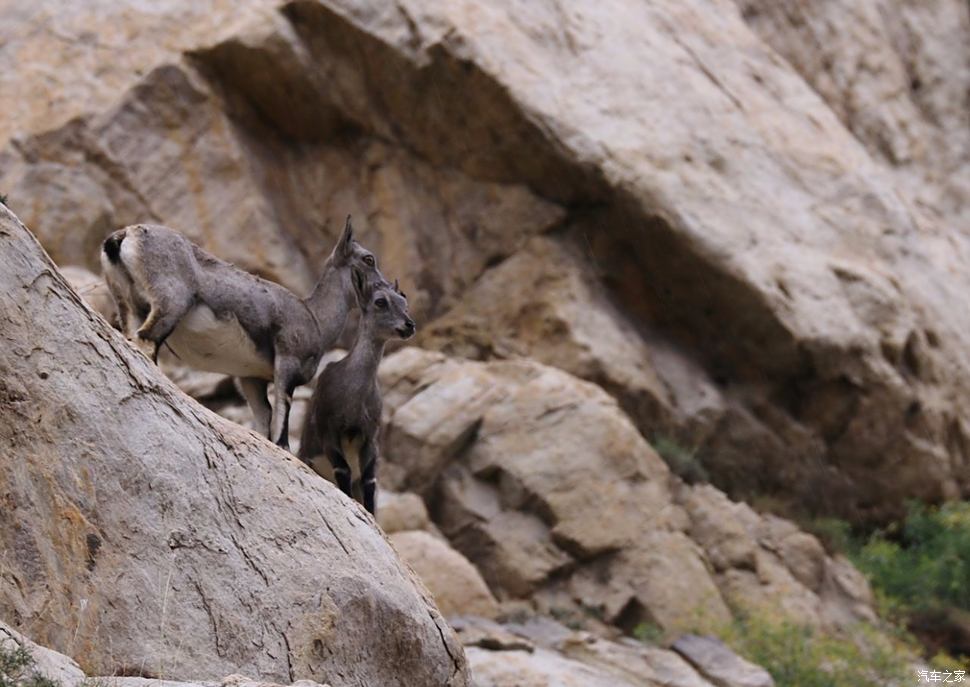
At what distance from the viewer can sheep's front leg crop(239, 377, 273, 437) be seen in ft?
43.2

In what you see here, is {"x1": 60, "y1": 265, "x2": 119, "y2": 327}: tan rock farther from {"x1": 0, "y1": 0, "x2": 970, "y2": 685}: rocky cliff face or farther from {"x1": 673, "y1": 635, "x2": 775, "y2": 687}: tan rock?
{"x1": 673, "y1": 635, "x2": 775, "y2": 687}: tan rock

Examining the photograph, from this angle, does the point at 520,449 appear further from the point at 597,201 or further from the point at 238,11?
the point at 238,11

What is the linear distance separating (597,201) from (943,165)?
11.3m

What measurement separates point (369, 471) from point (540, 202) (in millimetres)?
9488

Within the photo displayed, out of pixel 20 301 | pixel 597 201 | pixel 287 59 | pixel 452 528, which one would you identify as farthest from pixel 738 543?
pixel 20 301

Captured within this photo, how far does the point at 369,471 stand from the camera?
42.3 feet

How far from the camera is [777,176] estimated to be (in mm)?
22719

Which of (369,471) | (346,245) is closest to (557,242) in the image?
(346,245)

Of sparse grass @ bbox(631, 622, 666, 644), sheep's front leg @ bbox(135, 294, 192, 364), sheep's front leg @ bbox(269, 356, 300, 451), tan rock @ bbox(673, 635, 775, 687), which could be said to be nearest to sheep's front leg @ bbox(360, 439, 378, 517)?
sheep's front leg @ bbox(269, 356, 300, 451)

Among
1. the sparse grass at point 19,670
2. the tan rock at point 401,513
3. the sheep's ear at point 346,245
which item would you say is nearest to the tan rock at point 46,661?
the sparse grass at point 19,670

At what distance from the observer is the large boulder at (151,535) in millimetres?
8086

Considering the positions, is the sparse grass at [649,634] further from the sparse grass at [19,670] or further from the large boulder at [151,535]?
the sparse grass at [19,670]

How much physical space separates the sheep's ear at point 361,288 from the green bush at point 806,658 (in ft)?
20.5

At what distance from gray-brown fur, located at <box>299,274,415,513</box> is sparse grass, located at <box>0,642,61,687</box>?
6026 millimetres
